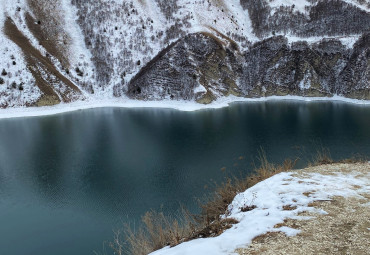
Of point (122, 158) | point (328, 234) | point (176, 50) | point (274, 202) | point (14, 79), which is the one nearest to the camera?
point (328, 234)

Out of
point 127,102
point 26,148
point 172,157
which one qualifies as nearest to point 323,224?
point 172,157

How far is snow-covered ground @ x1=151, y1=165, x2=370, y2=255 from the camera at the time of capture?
20.8 ft

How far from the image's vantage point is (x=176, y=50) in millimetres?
60781

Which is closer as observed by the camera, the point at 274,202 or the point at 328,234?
the point at 328,234

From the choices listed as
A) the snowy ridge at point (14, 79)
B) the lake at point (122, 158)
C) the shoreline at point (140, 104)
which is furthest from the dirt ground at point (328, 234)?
the snowy ridge at point (14, 79)

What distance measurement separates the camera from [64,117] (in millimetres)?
44719

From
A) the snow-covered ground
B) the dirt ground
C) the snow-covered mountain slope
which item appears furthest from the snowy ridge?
the dirt ground

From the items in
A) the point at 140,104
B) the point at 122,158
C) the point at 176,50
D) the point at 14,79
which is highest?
the point at 176,50

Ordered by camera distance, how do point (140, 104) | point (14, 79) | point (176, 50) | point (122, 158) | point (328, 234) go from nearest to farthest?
point (328, 234) < point (122, 158) < point (14, 79) < point (140, 104) < point (176, 50)

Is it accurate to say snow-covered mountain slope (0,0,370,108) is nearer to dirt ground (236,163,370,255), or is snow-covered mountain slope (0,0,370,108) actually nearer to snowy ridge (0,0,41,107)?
snowy ridge (0,0,41,107)

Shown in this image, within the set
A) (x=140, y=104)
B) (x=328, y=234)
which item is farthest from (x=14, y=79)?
(x=328, y=234)

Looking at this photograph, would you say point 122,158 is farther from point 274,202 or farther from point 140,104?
point 140,104

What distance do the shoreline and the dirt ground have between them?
42.8 meters

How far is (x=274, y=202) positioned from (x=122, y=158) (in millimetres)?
19306
